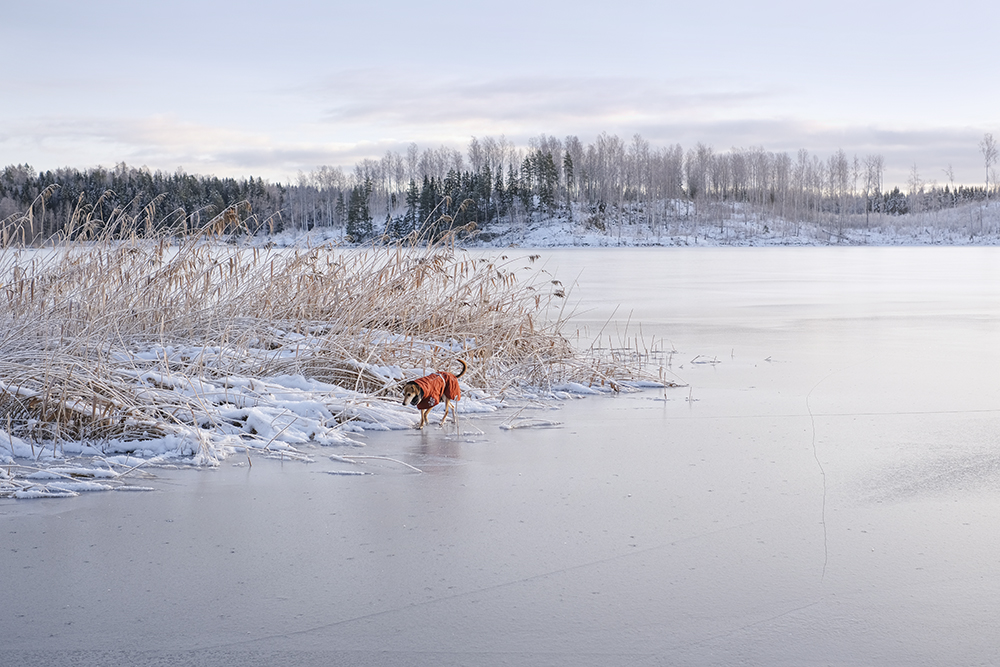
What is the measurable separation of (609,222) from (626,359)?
248 ft

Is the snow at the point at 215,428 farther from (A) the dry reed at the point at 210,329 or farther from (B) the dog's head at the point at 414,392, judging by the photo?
(B) the dog's head at the point at 414,392

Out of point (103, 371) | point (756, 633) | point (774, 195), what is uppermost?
point (774, 195)

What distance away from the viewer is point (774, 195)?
95438 millimetres

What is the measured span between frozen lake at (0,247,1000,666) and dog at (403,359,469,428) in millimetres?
180

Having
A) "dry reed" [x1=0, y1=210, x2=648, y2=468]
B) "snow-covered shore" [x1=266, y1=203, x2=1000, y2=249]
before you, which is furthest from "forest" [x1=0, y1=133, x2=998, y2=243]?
"dry reed" [x1=0, y1=210, x2=648, y2=468]

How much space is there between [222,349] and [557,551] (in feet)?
10.2

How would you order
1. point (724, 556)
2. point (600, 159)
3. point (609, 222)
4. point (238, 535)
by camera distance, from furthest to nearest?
point (600, 159) < point (609, 222) < point (238, 535) < point (724, 556)

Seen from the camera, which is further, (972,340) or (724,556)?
(972,340)

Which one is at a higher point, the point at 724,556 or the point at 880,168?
the point at 880,168

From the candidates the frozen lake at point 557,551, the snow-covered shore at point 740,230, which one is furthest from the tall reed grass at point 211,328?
the snow-covered shore at point 740,230

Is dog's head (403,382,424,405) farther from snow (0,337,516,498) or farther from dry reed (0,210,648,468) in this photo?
dry reed (0,210,648,468)

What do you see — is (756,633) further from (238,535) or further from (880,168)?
(880,168)

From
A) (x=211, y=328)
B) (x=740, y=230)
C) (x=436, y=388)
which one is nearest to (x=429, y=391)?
(x=436, y=388)

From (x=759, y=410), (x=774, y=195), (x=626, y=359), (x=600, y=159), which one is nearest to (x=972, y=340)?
(x=626, y=359)
